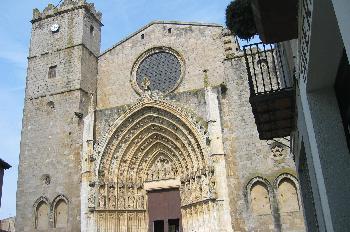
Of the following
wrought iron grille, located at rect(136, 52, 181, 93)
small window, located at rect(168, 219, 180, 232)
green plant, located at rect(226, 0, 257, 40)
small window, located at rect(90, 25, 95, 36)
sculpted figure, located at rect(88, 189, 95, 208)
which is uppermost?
small window, located at rect(90, 25, 95, 36)

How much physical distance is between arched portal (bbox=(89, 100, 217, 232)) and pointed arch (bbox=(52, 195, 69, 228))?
1495 mm

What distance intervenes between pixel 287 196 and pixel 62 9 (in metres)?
12.3

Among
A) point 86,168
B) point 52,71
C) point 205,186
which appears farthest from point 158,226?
point 52,71

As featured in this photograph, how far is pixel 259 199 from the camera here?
41.0 ft

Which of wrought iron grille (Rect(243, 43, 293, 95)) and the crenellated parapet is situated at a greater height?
the crenellated parapet

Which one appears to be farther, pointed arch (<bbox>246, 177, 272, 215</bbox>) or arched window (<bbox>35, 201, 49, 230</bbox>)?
arched window (<bbox>35, 201, 49, 230</bbox>)

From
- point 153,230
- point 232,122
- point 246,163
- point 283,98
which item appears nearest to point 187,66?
point 232,122

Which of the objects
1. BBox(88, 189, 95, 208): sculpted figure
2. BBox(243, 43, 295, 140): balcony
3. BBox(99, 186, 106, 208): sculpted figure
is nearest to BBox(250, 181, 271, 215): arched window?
BBox(99, 186, 106, 208): sculpted figure

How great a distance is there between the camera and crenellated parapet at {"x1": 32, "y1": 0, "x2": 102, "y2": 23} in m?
17.7

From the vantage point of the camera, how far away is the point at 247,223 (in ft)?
40.0

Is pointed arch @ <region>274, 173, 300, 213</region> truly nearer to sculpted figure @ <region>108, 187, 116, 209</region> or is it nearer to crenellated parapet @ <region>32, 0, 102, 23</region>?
sculpted figure @ <region>108, 187, 116, 209</region>

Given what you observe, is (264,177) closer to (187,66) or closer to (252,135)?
(252,135)

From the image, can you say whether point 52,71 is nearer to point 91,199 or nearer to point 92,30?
point 92,30

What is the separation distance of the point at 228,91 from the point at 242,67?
3.20ft
